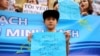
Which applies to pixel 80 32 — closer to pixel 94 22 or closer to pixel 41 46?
pixel 94 22

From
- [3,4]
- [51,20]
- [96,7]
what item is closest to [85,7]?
[96,7]

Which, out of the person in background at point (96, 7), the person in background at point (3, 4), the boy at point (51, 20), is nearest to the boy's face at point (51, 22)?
the boy at point (51, 20)

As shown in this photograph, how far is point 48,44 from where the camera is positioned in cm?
163

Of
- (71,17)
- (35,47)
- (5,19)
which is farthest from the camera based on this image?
(71,17)

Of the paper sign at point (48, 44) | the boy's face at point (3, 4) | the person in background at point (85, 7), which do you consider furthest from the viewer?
the person in background at point (85, 7)

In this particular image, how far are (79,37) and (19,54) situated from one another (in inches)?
19.0

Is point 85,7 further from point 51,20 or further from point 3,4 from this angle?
point 3,4

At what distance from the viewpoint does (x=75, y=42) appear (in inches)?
72.1

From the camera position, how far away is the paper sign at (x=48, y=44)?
5.32ft

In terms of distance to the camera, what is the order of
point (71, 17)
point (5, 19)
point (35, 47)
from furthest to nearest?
point (71, 17) → point (5, 19) → point (35, 47)

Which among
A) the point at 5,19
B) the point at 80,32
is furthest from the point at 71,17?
the point at 5,19

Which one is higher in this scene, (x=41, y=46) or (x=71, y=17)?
(x=71, y=17)

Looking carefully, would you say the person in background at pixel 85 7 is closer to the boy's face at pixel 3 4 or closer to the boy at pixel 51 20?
the boy at pixel 51 20

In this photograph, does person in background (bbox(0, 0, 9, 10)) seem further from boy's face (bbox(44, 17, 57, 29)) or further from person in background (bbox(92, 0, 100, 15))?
person in background (bbox(92, 0, 100, 15))
